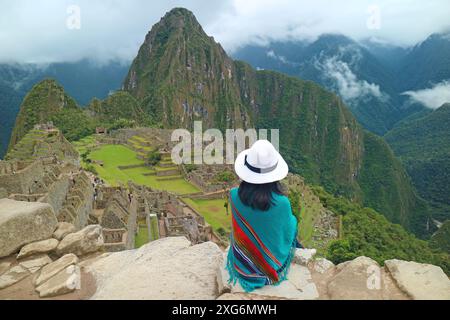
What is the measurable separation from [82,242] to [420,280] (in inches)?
149

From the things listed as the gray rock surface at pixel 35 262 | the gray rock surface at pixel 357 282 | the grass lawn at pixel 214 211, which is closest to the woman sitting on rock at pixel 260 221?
the gray rock surface at pixel 357 282

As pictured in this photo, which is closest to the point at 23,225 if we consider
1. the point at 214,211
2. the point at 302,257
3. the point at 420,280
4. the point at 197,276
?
the point at 197,276

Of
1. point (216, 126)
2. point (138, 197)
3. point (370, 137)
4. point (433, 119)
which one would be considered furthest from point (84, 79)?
point (433, 119)

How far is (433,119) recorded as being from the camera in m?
124

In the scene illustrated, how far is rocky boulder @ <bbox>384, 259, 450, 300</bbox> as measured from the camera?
3.67 meters

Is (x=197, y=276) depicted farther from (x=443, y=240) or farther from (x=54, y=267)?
(x=443, y=240)

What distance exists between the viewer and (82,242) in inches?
202

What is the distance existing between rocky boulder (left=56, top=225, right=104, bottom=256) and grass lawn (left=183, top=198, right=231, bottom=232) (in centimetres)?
1524

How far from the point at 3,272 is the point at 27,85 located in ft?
288

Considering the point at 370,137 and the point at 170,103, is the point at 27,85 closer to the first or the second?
the point at 170,103

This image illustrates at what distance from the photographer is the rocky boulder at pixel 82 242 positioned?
501 cm

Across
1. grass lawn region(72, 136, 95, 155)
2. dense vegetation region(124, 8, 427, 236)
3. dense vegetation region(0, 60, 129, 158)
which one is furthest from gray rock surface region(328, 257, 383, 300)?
dense vegetation region(124, 8, 427, 236)
